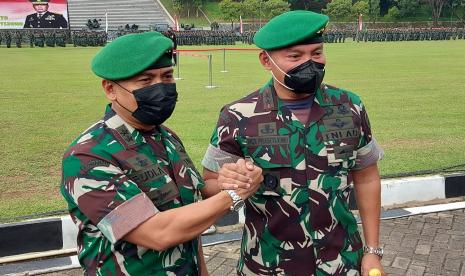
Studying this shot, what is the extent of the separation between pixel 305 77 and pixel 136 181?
2.46 feet

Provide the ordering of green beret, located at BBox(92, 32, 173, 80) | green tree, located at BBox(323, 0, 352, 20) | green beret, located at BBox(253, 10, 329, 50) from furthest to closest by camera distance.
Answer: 1. green tree, located at BBox(323, 0, 352, 20)
2. green beret, located at BBox(253, 10, 329, 50)
3. green beret, located at BBox(92, 32, 173, 80)

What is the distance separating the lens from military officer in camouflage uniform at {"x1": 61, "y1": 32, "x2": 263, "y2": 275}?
1623mm

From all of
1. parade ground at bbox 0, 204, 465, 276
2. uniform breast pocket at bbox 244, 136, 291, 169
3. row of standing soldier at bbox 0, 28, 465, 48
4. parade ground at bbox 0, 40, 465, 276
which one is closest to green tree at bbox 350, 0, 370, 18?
row of standing soldier at bbox 0, 28, 465, 48

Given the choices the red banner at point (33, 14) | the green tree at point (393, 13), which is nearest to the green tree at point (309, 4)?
the green tree at point (393, 13)

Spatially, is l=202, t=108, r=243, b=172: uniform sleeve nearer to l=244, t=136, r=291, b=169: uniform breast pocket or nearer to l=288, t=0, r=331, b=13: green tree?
l=244, t=136, r=291, b=169: uniform breast pocket

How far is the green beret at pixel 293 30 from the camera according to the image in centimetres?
194

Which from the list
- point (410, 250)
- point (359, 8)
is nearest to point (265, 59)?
point (410, 250)

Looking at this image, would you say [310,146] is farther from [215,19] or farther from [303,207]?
[215,19]

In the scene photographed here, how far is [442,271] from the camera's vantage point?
351 centimetres

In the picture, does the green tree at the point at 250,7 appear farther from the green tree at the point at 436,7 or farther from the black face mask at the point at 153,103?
the black face mask at the point at 153,103

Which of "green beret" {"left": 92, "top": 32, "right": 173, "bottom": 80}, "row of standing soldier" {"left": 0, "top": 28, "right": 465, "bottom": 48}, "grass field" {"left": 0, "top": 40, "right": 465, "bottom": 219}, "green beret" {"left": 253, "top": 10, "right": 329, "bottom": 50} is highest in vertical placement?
"green beret" {"left": 253, "top": 10, "right": 329, "bottom": 50}

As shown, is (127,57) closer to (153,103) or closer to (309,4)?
(153,103)

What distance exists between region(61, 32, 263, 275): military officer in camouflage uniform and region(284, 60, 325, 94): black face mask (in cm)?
45

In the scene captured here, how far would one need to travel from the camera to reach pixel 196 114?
869 centimetres
